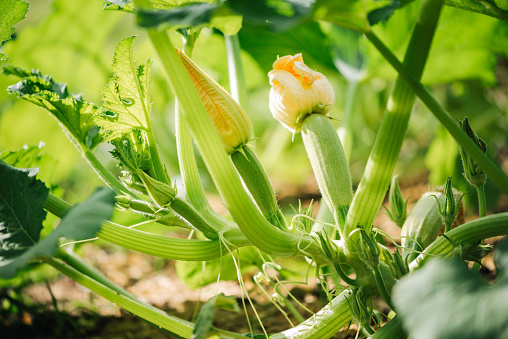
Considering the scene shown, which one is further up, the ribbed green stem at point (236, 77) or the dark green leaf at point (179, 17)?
the ribbed green stem at point (236, 77)

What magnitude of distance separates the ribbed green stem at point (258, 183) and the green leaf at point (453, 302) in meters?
0.32

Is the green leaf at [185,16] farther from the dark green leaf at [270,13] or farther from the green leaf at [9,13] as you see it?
the green leaf at [9,13]

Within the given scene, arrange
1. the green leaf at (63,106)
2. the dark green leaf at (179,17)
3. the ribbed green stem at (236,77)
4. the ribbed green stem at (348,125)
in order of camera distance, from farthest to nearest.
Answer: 1. the ribbed green stem at (348,125)
2. the ribbed green stem at (236,77)
3. the green leaf at (63,106)
4. the dark green leaf at (179,17)

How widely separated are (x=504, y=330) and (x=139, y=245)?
0.52m

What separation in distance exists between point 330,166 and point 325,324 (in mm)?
235

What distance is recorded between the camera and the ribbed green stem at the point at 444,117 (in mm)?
552

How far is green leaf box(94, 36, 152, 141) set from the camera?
0.71 m

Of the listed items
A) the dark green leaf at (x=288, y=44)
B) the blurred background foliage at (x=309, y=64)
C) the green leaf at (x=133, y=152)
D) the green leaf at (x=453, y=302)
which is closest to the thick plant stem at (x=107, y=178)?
the green leaf at (x=133, y=152)

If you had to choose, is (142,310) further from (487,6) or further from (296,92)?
(487,6)

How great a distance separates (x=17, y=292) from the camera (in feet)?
3.91

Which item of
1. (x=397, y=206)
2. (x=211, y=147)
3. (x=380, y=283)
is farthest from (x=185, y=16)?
(x=397, y=206)

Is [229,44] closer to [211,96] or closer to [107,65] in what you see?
[211,96]

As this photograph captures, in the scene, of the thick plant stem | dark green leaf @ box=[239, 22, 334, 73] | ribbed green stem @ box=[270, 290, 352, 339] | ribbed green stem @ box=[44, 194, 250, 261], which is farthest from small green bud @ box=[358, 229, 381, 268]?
dark green leaf @ box=[239, 22, 334, 73]

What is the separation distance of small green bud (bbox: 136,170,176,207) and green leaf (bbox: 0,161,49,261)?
14cm
